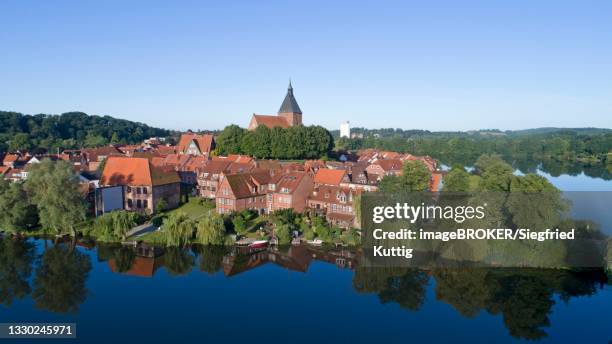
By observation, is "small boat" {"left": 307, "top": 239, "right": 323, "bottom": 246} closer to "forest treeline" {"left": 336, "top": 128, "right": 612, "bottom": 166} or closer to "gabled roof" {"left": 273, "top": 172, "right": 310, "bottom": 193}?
"gabled roof" {"left": 273, "top": 172, "right": 310, "bottom": 193}

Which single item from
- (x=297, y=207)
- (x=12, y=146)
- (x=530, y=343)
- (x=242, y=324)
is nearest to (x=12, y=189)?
(x=297, y=207)

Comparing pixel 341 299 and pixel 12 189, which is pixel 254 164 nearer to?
pixel 12 189

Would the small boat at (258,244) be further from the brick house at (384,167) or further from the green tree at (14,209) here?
the brick house at (384,167)

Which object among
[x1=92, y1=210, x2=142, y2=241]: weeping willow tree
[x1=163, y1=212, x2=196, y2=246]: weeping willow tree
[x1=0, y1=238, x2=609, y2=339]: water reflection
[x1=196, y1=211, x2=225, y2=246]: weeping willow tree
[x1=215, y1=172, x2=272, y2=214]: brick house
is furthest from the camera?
[x1=215, y1=172, x2=272, y2=214]: brick house

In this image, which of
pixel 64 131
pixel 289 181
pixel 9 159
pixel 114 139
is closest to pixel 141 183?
pixel 289 181

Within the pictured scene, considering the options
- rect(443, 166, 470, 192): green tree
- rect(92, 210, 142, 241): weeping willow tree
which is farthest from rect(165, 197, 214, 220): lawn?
rect(443, 166, 470, 192): green tree
